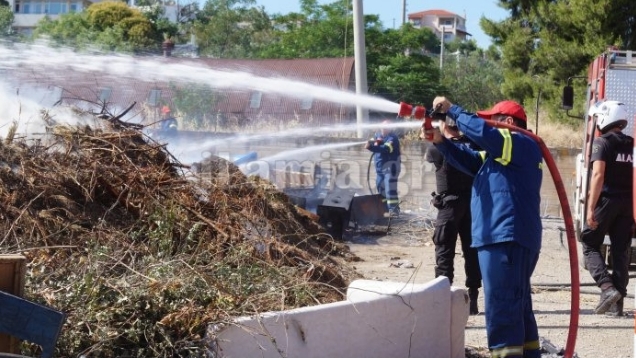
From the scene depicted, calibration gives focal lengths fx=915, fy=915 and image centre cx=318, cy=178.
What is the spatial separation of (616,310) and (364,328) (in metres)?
3.51

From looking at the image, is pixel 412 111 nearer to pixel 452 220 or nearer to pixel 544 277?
pixel 452 220

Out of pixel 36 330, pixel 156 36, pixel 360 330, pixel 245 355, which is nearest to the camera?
pixel 36 330

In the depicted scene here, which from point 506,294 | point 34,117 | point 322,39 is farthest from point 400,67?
point 506,294

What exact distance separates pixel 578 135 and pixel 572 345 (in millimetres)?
14846

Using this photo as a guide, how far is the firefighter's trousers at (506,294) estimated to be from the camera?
5344mm

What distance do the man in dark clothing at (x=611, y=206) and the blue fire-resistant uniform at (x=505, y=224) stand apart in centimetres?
261

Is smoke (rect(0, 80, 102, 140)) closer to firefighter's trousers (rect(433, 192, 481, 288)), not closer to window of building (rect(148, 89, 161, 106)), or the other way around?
firefighter's trousers (rect(433, 192, 481, 288))

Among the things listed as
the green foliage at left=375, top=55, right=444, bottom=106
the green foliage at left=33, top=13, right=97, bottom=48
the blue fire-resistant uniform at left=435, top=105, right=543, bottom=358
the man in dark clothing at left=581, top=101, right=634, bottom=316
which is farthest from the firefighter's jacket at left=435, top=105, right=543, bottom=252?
the green foliage at left=33, top=13, right=97, bottom=48

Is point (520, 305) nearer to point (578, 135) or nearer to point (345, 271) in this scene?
point (345, 271)

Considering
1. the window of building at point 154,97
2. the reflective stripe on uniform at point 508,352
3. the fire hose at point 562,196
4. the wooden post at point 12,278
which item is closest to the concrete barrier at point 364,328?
the reflective stripe on uniform at point 508,352

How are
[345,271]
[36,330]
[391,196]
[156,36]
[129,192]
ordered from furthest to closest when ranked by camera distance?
1. [156,36]
2. [391,196]
3. [345,271]
4. [129,192]
5. [36,330]

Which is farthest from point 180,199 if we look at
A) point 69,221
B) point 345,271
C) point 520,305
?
point 520,305

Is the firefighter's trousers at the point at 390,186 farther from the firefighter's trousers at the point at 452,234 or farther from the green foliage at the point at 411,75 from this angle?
the firefighter's trousers at the point at 452,234

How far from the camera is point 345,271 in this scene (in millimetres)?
8320
